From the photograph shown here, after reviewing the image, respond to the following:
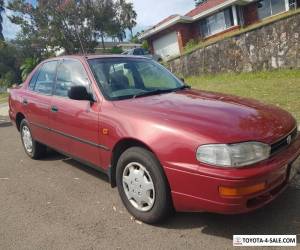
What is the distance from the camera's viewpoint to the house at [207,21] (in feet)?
85.7

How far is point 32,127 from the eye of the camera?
585 centimetres

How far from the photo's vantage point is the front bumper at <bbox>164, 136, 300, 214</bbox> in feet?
9.69

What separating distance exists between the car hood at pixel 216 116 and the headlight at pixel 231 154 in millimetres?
54

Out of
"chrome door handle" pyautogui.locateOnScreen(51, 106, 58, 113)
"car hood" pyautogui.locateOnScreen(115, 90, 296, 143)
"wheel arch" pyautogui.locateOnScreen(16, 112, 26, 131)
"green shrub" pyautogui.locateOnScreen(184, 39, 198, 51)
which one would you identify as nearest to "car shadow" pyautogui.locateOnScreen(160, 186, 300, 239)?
"car hood" pyautogui.locateOnScreen(115, 90, 296, 143)

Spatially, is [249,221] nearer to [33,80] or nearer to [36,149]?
[36,149]

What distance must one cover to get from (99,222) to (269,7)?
984 inches

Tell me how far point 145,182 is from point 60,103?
1876 millimetres

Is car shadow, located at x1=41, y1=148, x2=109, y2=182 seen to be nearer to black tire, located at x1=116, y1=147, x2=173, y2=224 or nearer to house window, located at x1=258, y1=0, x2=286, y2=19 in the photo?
black tire, located at x1=116, y1=147, x2=173, y2=224

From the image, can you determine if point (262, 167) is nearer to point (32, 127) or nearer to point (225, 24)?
point (32, 127)

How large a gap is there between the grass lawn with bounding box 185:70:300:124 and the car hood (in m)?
2.75

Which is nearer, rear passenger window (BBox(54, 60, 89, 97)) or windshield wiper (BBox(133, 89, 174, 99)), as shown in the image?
windshield wiper (BBox(133, 89, 174, 99))

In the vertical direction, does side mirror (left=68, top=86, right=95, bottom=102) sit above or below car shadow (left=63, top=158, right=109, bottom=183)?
above

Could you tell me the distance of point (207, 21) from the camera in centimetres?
2936

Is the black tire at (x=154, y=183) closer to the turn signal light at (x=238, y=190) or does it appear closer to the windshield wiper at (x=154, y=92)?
the turn signal light at (x=238, y=190)
